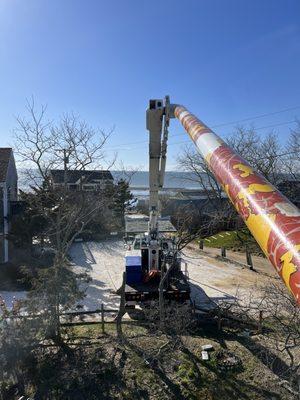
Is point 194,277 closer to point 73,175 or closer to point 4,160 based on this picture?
point 73,175

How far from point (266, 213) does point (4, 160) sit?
24.5 m

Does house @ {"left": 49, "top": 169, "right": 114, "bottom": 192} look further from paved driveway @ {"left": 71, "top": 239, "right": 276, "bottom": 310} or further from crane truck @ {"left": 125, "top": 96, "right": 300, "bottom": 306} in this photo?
crane truck @ {"left": 125, "top": 96, "right": 300, "bottom": 306}

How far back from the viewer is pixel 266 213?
204 cm

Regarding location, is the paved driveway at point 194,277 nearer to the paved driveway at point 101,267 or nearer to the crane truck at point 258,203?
the paved driveway at point 101,267

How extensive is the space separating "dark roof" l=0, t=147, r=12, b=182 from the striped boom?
21.8m

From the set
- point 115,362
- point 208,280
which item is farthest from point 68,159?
point 208,280

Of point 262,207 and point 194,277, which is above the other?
point 262,207

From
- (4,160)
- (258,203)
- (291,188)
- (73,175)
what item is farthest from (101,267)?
(258,203)

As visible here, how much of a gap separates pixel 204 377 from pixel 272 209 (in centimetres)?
933

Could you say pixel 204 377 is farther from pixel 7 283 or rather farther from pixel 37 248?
pixel 37 248

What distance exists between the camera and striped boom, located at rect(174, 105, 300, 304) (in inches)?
68.5

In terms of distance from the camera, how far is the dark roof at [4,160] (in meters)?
22.7

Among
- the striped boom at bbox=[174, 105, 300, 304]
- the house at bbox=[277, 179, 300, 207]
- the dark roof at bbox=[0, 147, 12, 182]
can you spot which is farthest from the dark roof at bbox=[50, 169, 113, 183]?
the house at bbox=[277, 179, 300, 207]

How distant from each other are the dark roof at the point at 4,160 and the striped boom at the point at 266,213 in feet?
71.4
